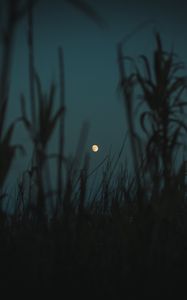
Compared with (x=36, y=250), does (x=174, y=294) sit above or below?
below

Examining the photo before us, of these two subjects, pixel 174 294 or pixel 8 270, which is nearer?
pixel 174 294

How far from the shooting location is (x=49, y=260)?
7.25 ft

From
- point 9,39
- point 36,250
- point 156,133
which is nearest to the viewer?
point 9,39

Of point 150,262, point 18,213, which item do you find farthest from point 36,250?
point 18,213

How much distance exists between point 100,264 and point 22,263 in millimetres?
414

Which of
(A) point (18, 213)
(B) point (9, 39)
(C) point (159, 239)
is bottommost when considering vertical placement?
(C) point (159, 239)

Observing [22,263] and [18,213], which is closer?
[22,263]

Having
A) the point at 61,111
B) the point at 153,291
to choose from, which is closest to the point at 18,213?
the point at 61,111

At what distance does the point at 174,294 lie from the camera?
204cm

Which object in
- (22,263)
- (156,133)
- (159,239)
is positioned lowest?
(22,263)

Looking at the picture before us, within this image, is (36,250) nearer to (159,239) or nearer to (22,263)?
(22,263)

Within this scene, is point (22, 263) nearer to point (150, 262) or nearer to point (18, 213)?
point (150, 262)

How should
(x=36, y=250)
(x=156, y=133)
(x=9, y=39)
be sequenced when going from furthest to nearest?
1. (x=156, y=133)
2. (x=36, y=250)
3. (x=9, y=39)

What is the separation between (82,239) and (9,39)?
1.09 metres
